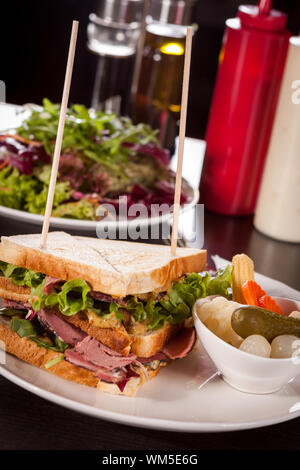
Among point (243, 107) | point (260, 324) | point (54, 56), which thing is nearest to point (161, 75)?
point (243, 107)

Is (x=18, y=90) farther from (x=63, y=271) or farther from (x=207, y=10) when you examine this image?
(x=63, y=271)

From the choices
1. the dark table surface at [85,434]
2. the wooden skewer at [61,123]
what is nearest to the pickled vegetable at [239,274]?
the dark table surface at [85,434]

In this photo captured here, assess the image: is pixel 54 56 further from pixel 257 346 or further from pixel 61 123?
pixel 257 346

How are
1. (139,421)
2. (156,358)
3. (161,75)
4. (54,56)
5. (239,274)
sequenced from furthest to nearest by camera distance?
(54,56) → (161,75) → (239,274) → (156,358) → (139,421)

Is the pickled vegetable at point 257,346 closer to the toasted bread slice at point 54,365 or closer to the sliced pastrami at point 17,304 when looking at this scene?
the toasted bread slice at point 54,365

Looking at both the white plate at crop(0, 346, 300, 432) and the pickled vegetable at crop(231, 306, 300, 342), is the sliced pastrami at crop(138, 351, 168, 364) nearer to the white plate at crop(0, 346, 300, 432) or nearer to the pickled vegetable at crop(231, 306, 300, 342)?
the white plate at crop(0, 346, 300, 432)

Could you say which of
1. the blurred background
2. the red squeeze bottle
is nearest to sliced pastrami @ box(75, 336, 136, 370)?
the red squeeze bottle
